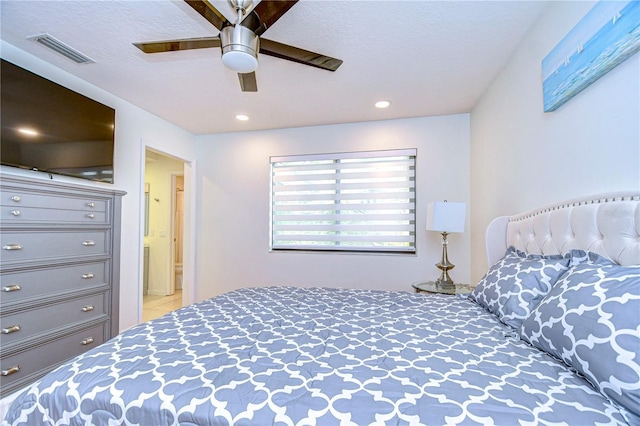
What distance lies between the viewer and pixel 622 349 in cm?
77

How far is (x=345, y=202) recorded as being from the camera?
3.70 m

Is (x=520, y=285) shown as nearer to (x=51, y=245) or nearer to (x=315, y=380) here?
(x=315, y=380)

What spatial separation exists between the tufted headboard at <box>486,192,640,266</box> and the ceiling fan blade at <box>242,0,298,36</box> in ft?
5.08

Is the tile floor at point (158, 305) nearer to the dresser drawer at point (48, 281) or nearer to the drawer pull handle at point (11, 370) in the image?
the dresser drawer at point (48, 281)

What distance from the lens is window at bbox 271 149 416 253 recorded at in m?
3.54

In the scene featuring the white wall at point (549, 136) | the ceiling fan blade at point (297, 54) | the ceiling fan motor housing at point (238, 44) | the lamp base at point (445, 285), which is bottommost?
the lamp base at point (445, 285)

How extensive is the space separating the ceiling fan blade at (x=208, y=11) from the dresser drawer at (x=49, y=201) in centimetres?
169

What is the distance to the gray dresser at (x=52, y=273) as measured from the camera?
1.89m

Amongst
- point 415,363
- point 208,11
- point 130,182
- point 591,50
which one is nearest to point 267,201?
point 130,182

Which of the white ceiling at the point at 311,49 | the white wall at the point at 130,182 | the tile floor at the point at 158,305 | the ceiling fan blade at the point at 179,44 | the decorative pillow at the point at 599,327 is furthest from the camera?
the tile floor at the point at 158,305

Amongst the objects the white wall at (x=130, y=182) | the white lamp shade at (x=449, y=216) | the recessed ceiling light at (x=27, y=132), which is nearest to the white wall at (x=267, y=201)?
the white lamp shade at (x=449, y=216)

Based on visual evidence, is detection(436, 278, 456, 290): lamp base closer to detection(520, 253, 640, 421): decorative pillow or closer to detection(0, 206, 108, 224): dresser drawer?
detection(520, 253, 640, 421): decorative pillow

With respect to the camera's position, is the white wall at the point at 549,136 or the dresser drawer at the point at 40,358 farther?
the dresser drawer at the point at 40,358

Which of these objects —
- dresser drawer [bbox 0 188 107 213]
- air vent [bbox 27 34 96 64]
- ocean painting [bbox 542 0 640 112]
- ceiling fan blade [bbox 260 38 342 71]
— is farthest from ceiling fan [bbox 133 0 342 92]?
dresser drawer [bbox 0 188 107 213]
